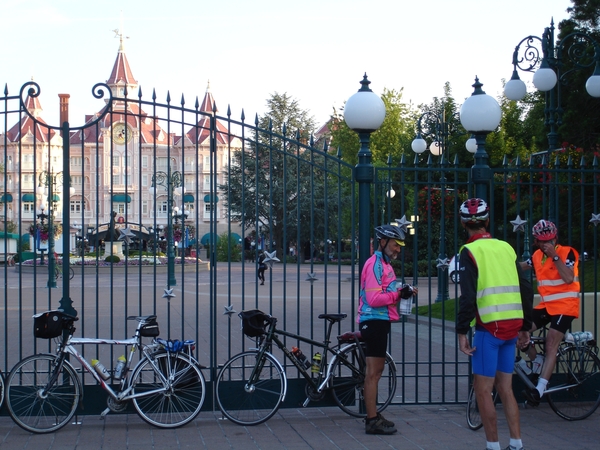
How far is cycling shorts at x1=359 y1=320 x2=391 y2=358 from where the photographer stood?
6859 mm

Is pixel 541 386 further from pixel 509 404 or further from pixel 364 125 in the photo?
pixel 364 125

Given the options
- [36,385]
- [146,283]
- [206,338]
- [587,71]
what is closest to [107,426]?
[36,385]

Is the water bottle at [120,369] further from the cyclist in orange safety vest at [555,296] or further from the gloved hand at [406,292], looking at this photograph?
the cyclist in orange safety vest at [555,296]

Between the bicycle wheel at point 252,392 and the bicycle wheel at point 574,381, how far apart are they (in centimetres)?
251

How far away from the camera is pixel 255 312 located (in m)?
7.28

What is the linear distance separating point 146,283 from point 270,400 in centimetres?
2893

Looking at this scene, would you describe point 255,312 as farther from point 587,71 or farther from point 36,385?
point 587,71

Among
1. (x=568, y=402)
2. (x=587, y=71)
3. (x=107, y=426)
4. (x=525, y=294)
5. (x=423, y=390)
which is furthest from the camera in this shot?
(x=587, y=71)

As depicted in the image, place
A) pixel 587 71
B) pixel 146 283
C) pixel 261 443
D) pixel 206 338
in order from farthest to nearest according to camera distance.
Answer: pixel 146 283 → pixel 587 71 → pixel 206 338 → pixel 261 443

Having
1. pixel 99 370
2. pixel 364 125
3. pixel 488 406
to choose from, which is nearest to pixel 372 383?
pixel 488 406

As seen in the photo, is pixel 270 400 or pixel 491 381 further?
pixel 270 400

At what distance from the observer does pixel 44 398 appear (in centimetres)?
687

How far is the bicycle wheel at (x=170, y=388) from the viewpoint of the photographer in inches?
276

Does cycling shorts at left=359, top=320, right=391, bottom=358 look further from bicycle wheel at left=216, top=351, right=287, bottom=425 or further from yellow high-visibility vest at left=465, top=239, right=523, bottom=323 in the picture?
yellow high-visibility vest at left=465, top=239, right=523, bottom=323
